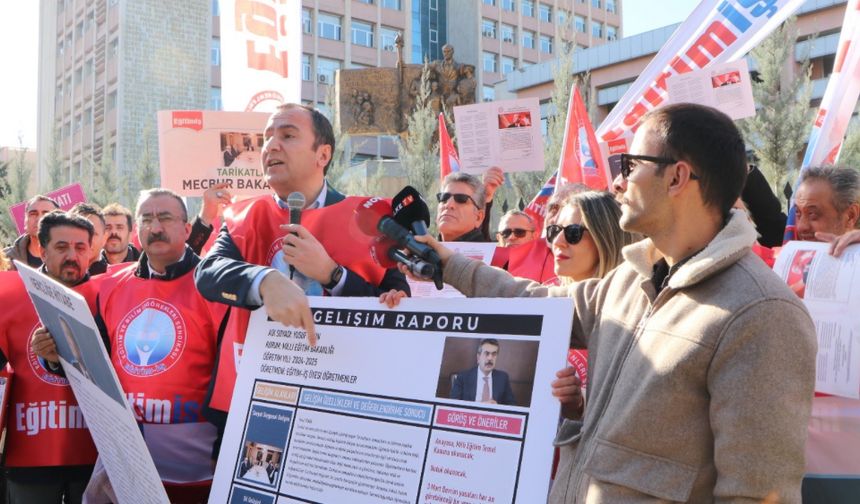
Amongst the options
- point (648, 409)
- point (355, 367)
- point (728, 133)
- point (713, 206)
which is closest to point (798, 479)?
point (648, 409)

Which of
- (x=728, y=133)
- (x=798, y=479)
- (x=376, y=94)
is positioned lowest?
(x=798, y=479)

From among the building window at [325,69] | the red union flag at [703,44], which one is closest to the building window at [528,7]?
the building window at [325,69]

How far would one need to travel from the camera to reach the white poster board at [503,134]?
793cm

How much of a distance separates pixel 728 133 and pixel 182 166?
16.4 feet

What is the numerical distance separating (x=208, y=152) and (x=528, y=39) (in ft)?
204

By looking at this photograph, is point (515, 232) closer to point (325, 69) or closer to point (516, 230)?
point (516, 230)

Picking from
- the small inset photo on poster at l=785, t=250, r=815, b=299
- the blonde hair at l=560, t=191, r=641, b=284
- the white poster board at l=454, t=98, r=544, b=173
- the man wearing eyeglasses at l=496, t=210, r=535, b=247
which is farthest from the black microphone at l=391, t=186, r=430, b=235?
the white poster board at l=454, t=98, r=544, b=173

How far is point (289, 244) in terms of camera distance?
103 inches

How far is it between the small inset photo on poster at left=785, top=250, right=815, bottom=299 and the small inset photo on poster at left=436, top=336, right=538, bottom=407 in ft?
4.14

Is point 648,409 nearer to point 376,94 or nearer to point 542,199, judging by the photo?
point 542,199

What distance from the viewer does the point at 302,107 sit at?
124 inches

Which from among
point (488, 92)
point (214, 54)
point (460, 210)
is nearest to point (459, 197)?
point (460, 210)

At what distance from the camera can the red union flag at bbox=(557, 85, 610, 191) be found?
711 centimetres

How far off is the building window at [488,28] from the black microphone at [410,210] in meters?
60.9
